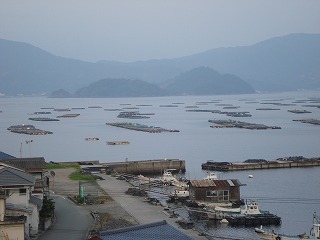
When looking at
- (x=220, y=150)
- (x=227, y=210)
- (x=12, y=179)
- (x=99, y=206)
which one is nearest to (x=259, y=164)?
(x=220, y=150)

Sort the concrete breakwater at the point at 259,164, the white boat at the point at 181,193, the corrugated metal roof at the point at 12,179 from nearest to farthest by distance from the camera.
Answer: the corrugated metal roof at the point at 12,179 < the white boat at the point at 181,193 < the concrete breakwater at the point at 259,164

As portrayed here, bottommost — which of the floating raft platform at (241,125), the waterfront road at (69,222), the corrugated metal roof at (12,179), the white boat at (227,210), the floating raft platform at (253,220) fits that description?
the floating raft platform at (253,220)

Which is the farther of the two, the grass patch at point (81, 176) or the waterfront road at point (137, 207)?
the grass patch at point (81, 176)

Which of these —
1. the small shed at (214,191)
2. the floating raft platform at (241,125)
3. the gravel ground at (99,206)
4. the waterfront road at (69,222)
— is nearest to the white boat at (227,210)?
the small shed at (214,191)

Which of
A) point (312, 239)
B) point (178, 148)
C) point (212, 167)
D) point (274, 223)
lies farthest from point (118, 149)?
point (312, 239)

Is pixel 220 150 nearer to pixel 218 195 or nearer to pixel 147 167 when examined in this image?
pixel 147 167

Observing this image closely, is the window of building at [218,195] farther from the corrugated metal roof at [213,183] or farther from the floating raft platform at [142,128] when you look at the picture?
the floating raft platform at [142,128]

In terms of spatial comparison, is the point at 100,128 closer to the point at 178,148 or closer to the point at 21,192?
the point at 178,148

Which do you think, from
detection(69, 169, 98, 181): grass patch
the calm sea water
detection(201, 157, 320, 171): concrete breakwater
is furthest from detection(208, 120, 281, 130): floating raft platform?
Answer: detection(69, 169, 98, 181): grass patch
